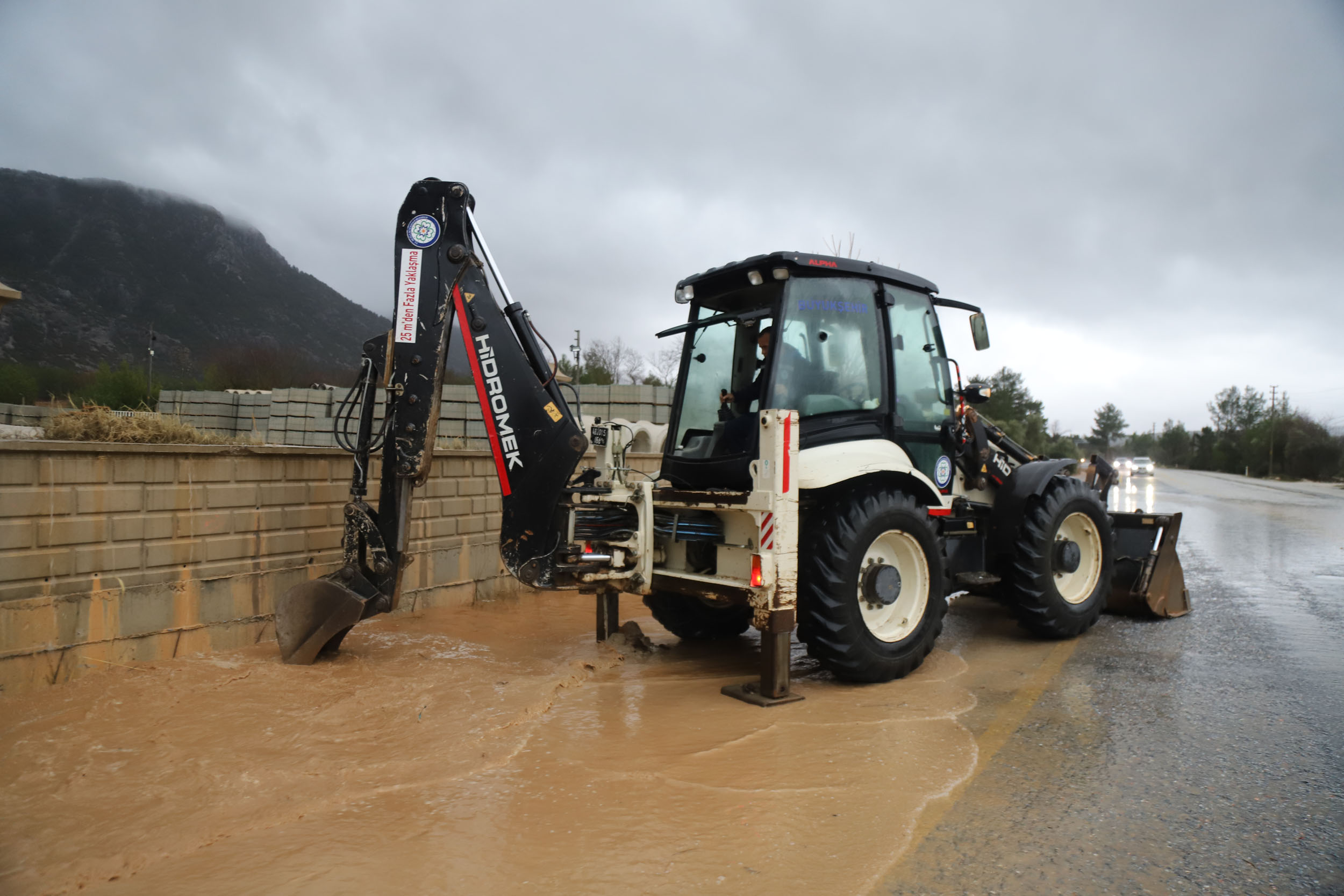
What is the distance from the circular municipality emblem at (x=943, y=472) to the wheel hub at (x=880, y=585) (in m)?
1.04

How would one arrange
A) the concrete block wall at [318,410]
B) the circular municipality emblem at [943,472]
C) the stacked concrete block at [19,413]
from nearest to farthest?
the circular municipality emblem at [943,472]
the concrete block wall at [318,410]
the stacked concrete block at [19,413]

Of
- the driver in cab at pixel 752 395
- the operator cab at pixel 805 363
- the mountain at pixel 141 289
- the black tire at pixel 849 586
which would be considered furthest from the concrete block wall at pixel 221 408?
the mountain at pixel 141 289

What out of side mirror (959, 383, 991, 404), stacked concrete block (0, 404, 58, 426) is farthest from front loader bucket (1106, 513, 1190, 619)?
stacked concrete block (0, 404, 58, 426)

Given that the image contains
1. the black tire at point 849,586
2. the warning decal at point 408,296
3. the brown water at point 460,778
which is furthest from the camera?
the warning decal at point 408,296

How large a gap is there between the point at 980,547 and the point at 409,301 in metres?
4.54

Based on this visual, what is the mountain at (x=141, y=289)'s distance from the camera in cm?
6147

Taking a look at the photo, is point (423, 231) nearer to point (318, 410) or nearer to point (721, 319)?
point (721, 319)

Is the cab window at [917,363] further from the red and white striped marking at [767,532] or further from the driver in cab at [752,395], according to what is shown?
the red and white striped marking at [767,532]

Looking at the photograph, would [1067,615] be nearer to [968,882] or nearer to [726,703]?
[726,703]

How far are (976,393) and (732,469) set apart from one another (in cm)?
204

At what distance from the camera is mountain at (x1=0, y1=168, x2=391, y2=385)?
61.5m

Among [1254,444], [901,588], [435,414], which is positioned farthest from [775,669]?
[1254,444]

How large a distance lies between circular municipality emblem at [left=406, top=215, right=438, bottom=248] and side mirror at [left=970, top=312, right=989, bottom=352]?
3.89 meters

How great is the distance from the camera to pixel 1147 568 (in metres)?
7.07
